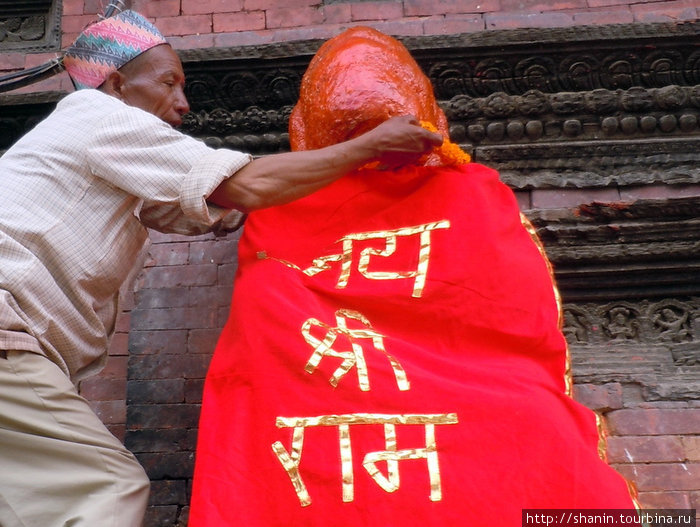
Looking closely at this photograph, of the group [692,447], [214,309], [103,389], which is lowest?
[692,447]

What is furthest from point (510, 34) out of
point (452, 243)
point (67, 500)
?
point (67, 500)

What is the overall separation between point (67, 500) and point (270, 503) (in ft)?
1.52

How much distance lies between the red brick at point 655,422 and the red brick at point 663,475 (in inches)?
4.4

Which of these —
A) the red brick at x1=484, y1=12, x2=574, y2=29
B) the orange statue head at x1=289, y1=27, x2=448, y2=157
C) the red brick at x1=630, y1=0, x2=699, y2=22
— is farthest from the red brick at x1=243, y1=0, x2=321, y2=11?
the red brick at x1=630, y1=0, x2=699, y2=22

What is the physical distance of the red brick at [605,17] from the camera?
3922mm

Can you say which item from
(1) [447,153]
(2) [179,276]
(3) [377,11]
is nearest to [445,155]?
(1) [447,153]

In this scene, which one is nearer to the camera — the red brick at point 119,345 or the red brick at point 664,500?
the red brick at point 664,500

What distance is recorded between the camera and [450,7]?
13.3 ft

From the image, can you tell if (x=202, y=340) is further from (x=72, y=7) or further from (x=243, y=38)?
(x=72, y=7)

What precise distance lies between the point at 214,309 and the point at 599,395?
1295 millimetres

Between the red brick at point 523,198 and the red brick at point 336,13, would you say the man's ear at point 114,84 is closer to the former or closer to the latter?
the red brick at point 336,13

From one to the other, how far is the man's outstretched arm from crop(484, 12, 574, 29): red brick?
4.50ft

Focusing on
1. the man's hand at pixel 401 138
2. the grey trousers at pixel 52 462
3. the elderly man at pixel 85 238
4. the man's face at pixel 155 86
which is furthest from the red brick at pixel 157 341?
the man's hand at pixel 401 138

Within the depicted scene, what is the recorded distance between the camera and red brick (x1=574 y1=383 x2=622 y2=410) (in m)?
3.26
